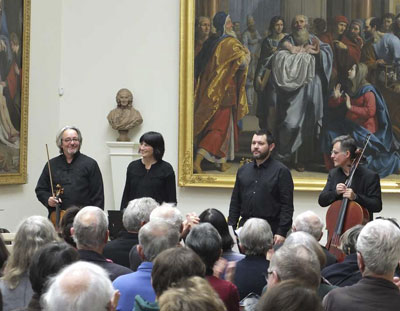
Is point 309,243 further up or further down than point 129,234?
further up

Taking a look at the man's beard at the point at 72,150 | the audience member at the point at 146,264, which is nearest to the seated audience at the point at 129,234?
the audience member at the point at 146,264

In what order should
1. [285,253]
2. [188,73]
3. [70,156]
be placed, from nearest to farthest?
[285,253] < [70,156] < [188,73]

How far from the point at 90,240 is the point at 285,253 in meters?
1.93

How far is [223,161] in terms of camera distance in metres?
13.9

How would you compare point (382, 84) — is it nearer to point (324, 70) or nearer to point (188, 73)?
point (324, 70)

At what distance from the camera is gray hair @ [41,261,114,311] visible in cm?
310

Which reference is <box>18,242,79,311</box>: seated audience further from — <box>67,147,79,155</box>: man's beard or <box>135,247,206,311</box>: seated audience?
<box>67,147,79,155</box>: man's beard

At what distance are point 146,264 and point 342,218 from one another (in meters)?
3.89

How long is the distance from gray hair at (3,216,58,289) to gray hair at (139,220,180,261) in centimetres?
72

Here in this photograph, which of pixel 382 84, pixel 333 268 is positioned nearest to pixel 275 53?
pixel 382 84

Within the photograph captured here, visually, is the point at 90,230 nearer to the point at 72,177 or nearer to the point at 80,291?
the point at 80,291

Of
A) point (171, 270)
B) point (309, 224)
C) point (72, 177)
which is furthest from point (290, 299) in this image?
point (72, 177)

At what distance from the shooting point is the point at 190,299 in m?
2.89

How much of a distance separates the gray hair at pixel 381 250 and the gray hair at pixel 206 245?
108 cm
